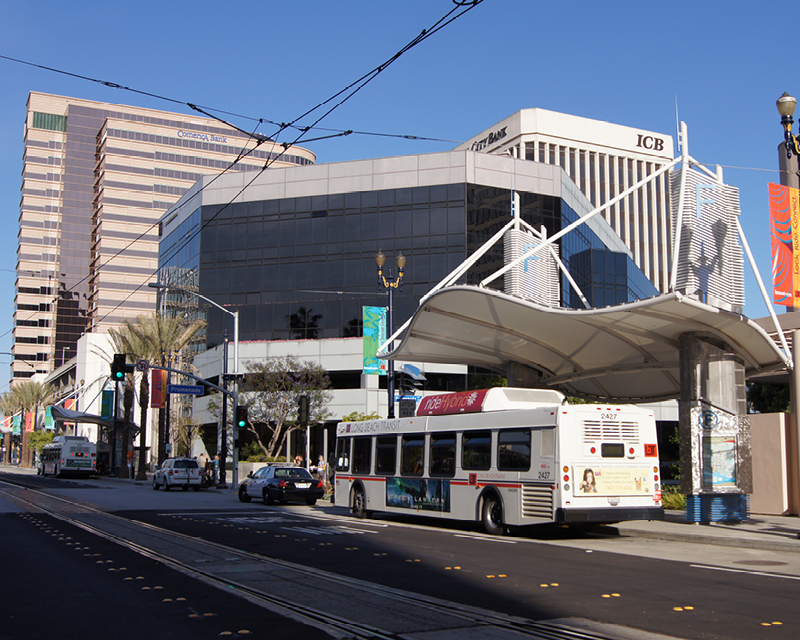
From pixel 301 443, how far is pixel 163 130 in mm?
98222

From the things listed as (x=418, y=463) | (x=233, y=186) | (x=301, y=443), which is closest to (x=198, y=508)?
(x=418, y=463)

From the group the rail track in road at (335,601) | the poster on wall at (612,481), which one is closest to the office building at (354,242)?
the poster on wall at (612,481)

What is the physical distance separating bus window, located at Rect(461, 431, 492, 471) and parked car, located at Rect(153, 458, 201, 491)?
81.9 feet

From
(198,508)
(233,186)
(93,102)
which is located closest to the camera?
(198,508)

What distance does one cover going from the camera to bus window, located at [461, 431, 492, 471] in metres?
18.0

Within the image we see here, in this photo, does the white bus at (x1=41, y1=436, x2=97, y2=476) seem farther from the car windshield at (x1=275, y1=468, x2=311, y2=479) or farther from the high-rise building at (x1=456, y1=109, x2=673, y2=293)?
the high-rise building at (x1=456, y1=109, x2=673, y2=293)

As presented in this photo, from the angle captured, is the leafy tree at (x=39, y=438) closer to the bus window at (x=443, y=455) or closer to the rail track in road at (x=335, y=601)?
the bus window at (x=443, y=455)

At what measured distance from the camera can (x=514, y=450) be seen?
17266mm

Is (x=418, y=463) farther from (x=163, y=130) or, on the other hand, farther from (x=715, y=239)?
(x=163, y=130)

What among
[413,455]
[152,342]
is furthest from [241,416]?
[152,342]

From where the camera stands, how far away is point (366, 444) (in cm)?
2305

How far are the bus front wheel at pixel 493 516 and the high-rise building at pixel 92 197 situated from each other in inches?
4741

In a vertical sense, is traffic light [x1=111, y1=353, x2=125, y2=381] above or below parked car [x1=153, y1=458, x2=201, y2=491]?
above

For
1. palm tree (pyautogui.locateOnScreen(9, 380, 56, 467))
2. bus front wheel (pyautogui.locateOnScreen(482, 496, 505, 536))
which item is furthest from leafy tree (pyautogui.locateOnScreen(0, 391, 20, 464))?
bus front wheel (pyautogui.locateOnScreen(482, 496, 505, 536))
